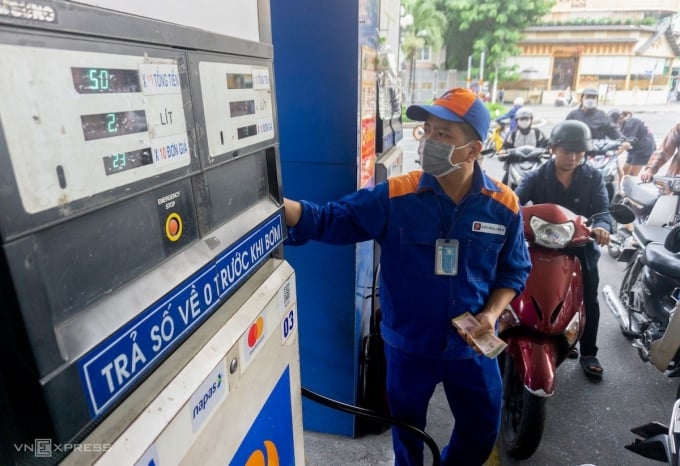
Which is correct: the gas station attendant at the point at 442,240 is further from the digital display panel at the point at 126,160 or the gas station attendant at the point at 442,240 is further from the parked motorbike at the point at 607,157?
the parked motorbike at the point at 607,157

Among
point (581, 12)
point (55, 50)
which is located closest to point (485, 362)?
point (55, 50)

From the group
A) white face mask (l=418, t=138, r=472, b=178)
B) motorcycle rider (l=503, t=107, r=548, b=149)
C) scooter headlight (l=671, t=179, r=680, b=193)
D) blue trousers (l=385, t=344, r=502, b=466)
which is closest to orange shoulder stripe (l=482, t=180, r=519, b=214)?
white face mask (l=418, t=138, r=472, b=178)

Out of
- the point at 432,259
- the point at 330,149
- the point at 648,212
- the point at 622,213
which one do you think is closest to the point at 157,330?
the point at 432,259

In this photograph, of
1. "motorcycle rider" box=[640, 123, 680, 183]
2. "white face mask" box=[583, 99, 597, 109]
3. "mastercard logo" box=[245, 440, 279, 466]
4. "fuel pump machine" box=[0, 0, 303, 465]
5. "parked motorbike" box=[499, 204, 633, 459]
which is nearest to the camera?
"fuel pump machine" box=[0, 0, 303, 465]

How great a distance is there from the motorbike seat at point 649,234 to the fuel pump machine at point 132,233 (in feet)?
10.2

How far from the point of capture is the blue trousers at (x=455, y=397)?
177 centimetres

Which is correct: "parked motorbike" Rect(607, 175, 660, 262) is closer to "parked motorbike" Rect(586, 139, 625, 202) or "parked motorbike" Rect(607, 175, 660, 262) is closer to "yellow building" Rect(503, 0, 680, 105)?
"parked motorbike" Rect(586, 139, 625, 202)

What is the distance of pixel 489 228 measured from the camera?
5.46 feet

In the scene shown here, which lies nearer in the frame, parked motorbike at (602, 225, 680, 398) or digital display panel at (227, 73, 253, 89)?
digital display panel at (227, 73, 253, 89)

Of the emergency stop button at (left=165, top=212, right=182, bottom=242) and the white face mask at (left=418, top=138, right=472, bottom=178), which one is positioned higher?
the emergency stop button at (left=165, top=212, right=182, bottom=242)

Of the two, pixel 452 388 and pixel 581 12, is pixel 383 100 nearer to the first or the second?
pixel 452 388

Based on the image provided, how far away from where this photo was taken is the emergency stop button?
76 centimetres

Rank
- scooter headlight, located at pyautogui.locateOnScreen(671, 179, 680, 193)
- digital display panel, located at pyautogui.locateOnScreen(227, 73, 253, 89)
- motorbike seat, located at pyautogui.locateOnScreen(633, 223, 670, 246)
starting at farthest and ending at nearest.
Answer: scooter headlight, located at pyautogui.locateOnScreen(671, 179, 680, 193) < motorbike seat, located at pyautogui.locateOnScreen(633, 223, 670, 246) < digital display panel, located at pyautogui.locateOnScreen(227, 73, 253, 89)

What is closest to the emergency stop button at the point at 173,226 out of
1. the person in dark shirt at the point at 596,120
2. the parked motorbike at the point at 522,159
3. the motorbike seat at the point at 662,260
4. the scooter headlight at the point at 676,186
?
the motorbike seat at the point at 662,260
